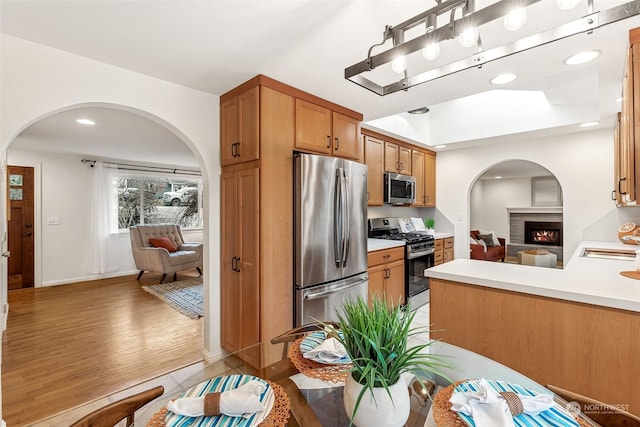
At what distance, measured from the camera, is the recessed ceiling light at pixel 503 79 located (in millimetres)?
2188

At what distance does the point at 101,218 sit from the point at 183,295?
2.55m

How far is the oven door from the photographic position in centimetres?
372

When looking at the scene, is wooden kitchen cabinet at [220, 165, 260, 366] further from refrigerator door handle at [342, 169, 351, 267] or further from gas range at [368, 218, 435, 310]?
gas range at [368, 218, 435, 310]

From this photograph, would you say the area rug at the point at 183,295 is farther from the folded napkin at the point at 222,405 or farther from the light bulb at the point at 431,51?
the light bulb at the point at 431,51

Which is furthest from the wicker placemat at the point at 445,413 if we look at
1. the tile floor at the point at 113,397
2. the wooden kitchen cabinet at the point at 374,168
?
the wooden kitchen cabinet at the point at 374,168

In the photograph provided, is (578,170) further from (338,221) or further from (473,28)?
(473,28)

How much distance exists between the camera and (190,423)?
2.70 feet

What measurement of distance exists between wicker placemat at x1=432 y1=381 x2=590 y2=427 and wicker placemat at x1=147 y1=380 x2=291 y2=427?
1.44 feet

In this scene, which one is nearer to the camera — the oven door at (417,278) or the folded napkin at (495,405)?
the folded napkin at (495,405)

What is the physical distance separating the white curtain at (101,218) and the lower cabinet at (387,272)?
5184mm

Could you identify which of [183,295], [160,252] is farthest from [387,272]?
[160,252]

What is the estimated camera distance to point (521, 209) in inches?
317

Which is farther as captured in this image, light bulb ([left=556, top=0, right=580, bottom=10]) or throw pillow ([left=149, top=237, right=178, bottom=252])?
throw pillow ([left=149, top=237, right=178, bottom=252])

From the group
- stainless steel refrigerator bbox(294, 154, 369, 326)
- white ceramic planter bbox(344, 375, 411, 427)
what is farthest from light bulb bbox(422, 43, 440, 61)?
stainless steel refrigerator bbox(294, 154, 369, 326)
